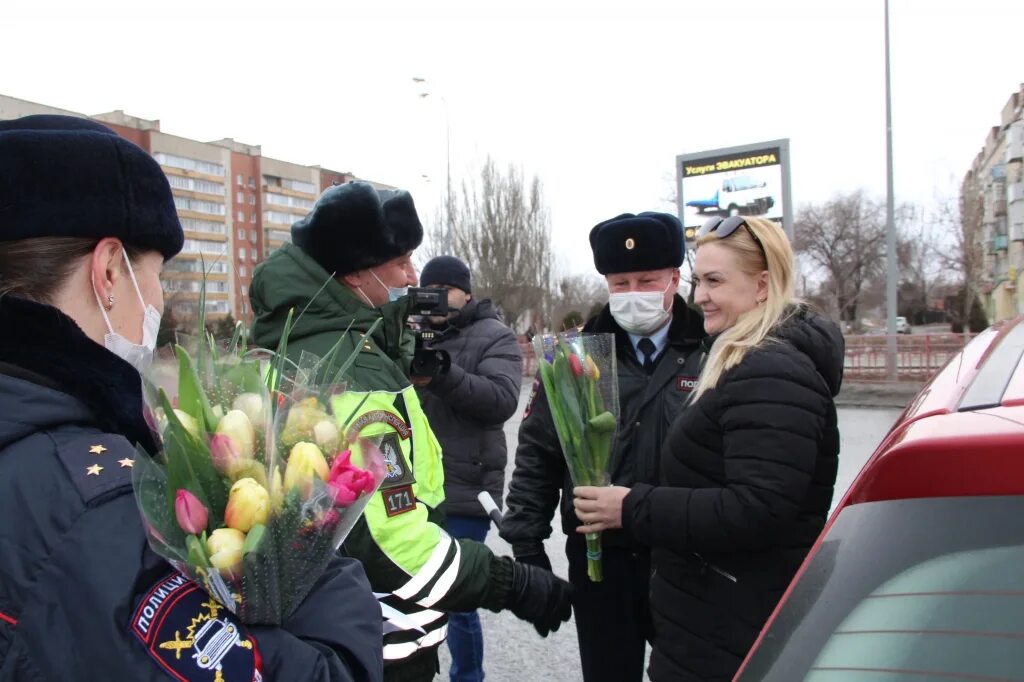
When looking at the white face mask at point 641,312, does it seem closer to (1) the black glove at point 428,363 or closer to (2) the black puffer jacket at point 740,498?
(2) the black puffer jacket at point 740,498

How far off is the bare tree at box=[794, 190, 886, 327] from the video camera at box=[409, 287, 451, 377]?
49849mm

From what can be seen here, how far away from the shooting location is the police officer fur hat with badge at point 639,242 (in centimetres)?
285

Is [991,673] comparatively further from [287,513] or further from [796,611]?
[287,513]

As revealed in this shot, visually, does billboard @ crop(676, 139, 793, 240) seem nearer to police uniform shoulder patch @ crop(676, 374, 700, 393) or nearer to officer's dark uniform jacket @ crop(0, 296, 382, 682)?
police uniform shoulder patch @ crop(676, 374, 700, 393)

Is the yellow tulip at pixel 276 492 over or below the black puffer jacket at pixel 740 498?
over

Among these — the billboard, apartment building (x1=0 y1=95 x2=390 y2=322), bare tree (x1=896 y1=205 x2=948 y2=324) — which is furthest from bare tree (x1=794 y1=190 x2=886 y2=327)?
apartment building (x1=0 y1=95 x2=390 y2=322)

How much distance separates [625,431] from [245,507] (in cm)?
169

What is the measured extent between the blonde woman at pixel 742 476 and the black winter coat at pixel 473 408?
1.54 meters

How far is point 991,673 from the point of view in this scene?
998mm

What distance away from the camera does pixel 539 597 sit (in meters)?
2.10

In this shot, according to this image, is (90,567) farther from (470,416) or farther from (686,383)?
(470,416)

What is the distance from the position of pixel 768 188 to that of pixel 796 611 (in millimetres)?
21712

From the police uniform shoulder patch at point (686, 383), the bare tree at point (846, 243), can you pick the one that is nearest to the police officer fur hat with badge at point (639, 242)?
the police uniform shoulder patch at point (686, 383)

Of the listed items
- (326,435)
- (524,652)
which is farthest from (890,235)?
(326,435)
